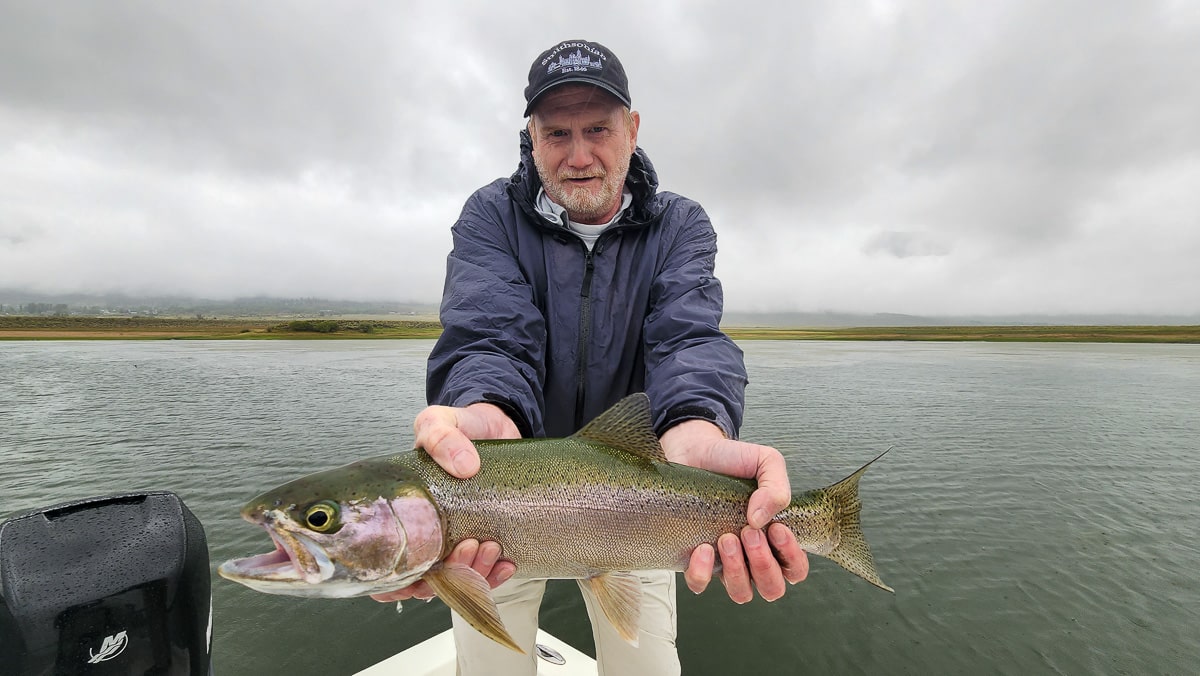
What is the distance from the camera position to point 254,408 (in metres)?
24.1

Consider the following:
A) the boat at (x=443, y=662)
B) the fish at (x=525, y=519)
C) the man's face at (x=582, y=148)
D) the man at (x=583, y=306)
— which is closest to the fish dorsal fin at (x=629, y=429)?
the fish at (x=525, y=519)

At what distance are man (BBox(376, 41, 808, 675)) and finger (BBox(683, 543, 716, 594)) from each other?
546 millimetres

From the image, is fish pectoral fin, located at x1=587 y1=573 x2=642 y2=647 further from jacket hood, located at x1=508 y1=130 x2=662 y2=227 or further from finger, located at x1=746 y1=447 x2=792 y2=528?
jacket hood, located at x1=508 y1=130 x2=662 y2=227

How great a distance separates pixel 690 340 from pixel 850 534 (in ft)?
5.56

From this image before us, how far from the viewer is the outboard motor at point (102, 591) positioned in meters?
1.91

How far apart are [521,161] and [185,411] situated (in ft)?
82.0

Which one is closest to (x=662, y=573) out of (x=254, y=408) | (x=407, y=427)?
(x=407, y=427)

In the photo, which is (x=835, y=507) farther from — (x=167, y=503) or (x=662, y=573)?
(x=167, y=503)

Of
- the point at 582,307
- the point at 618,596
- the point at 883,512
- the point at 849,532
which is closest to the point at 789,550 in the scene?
the point at 849,532

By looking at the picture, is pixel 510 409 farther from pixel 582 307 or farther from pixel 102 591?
pixel 102 591

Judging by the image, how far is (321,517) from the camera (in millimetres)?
2580

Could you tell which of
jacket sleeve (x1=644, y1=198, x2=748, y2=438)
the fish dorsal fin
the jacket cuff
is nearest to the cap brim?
jacket sleeve (x1=644, y1=198, x2=748, y2=438)

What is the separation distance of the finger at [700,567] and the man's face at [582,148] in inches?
109

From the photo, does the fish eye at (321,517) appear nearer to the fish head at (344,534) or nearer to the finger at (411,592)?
the fish head at (344,534)
